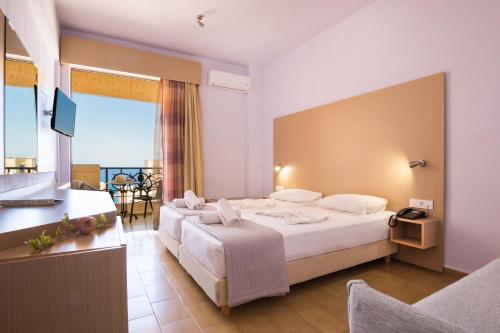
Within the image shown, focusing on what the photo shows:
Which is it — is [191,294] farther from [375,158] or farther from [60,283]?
[375,158]

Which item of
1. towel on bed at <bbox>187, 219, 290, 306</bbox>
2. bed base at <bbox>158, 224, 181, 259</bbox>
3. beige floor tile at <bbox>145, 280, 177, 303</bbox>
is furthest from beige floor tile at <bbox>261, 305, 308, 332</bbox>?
bed base at <bbox>158, 224, 181, 259</bbox>

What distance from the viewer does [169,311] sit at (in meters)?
1.89

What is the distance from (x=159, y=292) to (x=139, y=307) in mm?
235

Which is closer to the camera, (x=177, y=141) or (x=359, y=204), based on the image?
(x=359, y=204)

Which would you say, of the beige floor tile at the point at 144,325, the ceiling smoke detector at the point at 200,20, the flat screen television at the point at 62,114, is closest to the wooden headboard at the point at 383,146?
the ceiling smoke detector at the point at 200,20

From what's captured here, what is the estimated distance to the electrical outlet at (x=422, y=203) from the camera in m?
2.56

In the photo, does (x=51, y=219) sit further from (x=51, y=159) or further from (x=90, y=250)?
(x=51, y=159)

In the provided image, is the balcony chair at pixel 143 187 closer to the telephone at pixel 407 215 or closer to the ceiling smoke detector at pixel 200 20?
the ceiling smoke detector at pixel 200 20

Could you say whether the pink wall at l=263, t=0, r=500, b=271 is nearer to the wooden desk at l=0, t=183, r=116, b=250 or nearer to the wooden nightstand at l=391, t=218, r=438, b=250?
the wooden nightstand at l=391, t=218, r=438, b=250

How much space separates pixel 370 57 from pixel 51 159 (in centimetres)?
391

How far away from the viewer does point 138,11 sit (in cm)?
326

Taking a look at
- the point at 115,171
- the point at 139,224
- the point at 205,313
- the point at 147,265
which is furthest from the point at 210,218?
the point at 115,171

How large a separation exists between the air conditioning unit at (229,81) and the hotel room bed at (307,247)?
2.67 meters

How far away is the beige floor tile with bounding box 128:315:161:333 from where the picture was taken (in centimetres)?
167
